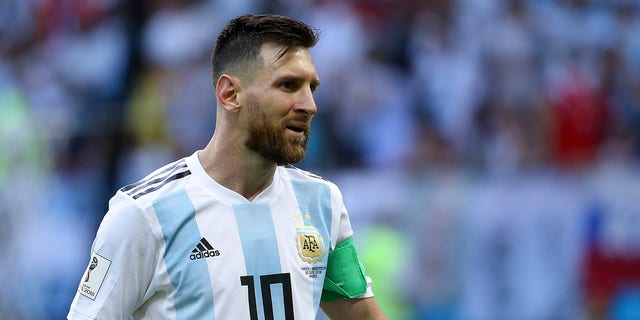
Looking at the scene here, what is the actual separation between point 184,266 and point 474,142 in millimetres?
5263

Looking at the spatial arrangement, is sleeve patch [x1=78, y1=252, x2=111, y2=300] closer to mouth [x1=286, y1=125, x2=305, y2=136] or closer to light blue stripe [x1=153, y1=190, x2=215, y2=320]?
light blue stripe [x1=153, y1=190, x2=215, y2=320]

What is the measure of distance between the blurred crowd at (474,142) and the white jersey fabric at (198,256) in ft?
15.6

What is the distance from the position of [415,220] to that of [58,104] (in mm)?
4308

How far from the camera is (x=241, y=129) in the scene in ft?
11.6

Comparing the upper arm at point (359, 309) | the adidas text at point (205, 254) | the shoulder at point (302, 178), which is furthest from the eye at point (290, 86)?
the upper arm at point (359, 309)

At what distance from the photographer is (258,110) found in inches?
138

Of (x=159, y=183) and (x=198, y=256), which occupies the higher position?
(x=159, y=183)

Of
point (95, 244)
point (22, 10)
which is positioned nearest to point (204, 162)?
point (95, 244)

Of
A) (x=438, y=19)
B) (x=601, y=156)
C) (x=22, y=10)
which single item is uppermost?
(x=22, y=10)

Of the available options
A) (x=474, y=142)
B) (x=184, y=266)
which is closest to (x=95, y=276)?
(x=184, y=266)

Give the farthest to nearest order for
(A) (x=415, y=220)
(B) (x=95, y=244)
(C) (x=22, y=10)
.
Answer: (C) (x=22, y=10)
(A) (x=415, y=220)
(B) (x=95, y=244)

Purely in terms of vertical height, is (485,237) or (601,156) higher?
(601,156)

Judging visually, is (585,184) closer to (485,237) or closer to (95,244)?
(485,237)

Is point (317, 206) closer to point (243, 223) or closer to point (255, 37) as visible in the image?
point (243, 223)
